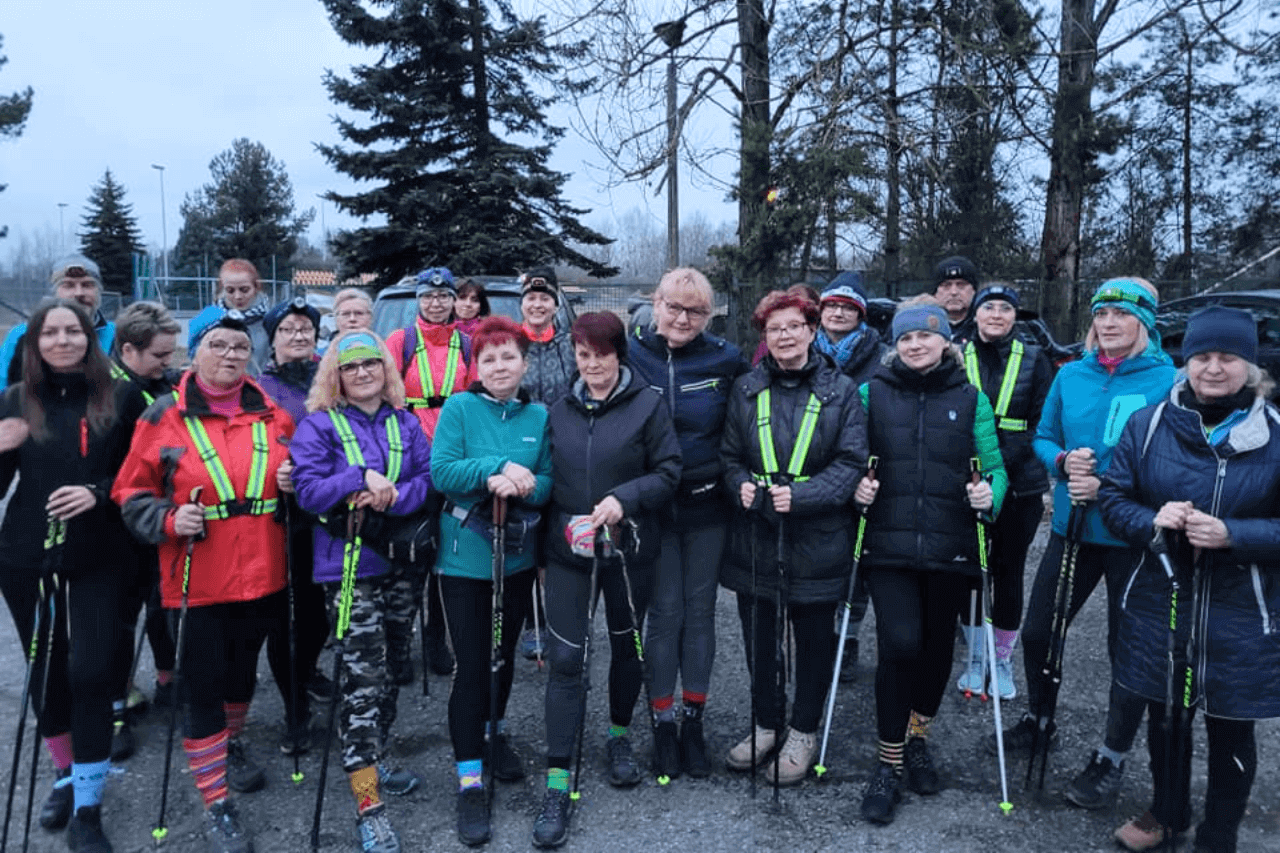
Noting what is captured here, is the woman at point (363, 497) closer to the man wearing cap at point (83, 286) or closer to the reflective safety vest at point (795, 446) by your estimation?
the reflective safety vest at point (795, 446)

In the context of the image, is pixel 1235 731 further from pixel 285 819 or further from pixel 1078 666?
pixel 285 819

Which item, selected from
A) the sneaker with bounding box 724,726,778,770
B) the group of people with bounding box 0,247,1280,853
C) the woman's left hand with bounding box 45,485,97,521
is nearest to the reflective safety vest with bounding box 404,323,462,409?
the group of people with bounding box 0,247,1280,853

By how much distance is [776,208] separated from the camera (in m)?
12.7

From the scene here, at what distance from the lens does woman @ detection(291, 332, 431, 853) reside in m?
3.39

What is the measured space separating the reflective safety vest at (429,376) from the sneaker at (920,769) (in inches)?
119

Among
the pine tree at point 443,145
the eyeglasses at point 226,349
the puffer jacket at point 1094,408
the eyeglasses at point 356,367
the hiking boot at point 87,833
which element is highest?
the pine tree at point 443,145

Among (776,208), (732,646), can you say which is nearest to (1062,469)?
(732,646)

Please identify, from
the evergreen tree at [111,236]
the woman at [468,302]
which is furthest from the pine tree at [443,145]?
the evergreen tree at [111,236]

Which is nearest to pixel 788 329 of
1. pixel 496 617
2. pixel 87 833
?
pixel 496 617

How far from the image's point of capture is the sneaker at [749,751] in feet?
13.1

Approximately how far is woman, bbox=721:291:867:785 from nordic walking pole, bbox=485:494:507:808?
985 millimetres

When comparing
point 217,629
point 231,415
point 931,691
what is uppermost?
point 231,415

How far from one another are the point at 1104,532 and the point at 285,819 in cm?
362

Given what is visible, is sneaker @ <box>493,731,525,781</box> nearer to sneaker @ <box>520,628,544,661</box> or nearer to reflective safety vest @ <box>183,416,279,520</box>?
sneaker @ <box>520,628,544,661</box>
